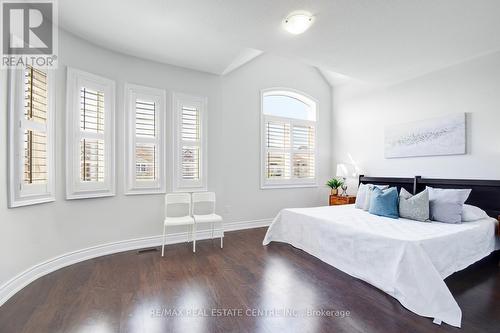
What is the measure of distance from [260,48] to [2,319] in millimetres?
3705

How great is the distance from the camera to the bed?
195 centimetres

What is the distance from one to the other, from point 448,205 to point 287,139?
2.99m

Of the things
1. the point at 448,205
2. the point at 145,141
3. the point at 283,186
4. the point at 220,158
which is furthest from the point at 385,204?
the point at 145,141

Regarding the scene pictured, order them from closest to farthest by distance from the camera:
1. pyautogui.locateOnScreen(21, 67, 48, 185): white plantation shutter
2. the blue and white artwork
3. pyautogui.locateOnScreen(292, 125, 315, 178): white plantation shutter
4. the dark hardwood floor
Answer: the dark hardwood floor → pyautogui.locateOnScreen(21, 67, 48, 185): white plantation shutter → the blue and white artwork → pyautogui.locateOnScreen(292, 125, 315, 178): white plantation shutter

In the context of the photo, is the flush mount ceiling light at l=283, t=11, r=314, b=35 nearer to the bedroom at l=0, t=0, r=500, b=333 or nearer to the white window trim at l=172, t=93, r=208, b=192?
the bedroom at l=0, t=0, r=500, b=333

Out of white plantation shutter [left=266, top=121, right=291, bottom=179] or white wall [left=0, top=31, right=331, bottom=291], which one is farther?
white plantation shutter [left=266, top=121, right=291, bottom=179]

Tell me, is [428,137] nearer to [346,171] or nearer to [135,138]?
[346,171]

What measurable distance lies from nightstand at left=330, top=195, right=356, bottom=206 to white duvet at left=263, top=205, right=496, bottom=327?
58.1 inches

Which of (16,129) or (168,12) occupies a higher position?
(168,12)

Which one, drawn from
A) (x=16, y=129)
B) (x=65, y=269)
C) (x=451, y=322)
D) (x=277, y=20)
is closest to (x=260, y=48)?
(x=277, y=20)

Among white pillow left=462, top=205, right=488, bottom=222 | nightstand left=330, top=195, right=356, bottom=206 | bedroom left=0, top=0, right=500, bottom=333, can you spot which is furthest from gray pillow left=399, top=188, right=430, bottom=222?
nightstand left=330, top=195, right=356, bottom=206

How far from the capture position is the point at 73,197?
2973 mm

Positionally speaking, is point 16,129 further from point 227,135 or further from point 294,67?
point 294,67

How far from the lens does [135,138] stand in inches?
138
